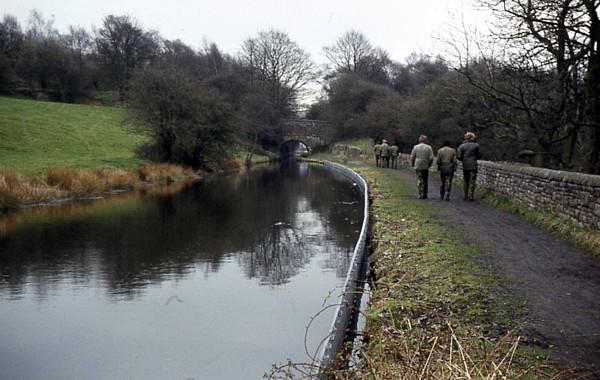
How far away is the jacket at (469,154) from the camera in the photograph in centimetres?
1441

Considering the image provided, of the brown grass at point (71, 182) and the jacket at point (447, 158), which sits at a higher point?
the jacket at point (447, 158)

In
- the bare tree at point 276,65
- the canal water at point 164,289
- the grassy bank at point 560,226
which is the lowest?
the canal water at point 164,289

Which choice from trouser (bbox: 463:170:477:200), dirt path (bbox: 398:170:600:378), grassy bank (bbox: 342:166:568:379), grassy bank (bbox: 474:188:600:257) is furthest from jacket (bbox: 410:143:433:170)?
grassy bank (bbox: 342:166:568:379)

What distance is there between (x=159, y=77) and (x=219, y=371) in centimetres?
2969

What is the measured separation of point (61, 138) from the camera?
42094 millimetres

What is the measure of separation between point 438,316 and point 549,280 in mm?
2467

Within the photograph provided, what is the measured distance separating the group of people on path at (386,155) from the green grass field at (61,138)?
16046 mm

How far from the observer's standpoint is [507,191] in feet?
48.2

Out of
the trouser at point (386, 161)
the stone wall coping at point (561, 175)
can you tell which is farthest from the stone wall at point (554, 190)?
the trouser at point (386, 161)

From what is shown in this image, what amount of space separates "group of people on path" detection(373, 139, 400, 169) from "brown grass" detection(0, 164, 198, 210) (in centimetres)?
1370

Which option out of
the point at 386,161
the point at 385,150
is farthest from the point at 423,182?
the point at 386,161

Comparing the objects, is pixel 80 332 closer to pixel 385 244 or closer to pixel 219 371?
pixel 219 371

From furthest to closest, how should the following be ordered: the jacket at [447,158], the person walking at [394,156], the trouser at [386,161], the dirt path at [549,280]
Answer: the trouser at [386,161] → the person walking at [394,156] → the jacket at [447,158] → the dirt path at [549,280]

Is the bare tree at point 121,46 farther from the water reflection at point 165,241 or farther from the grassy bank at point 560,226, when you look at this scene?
the grassy bank at point 560,226
